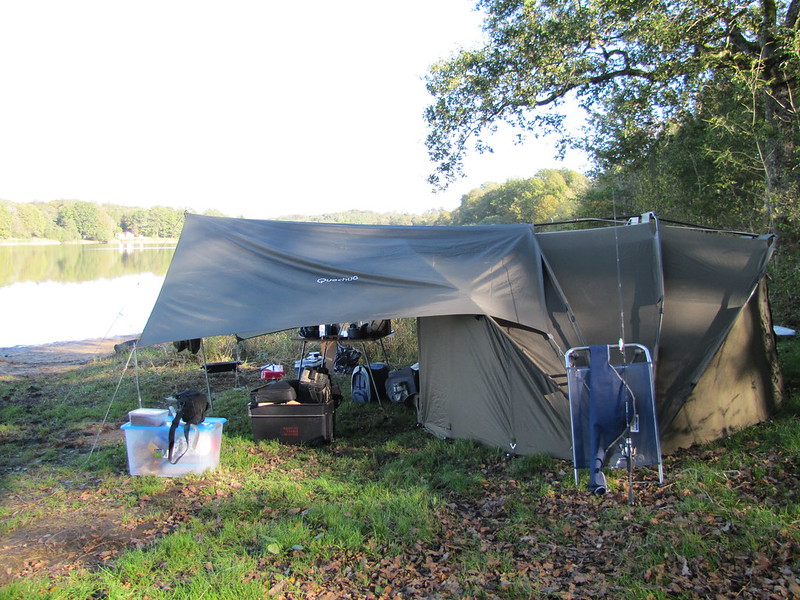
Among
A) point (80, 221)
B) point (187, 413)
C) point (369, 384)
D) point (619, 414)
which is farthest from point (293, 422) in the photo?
point (80, 221)

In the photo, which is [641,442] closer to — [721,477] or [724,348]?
[721,477]

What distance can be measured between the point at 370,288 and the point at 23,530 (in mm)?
2907

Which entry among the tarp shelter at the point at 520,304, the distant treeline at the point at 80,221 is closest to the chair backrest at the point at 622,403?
the tarp shelter at the point at 520,304

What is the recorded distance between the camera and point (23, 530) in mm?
3543

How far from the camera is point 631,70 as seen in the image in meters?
9.26

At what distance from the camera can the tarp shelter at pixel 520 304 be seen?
4555 millimetres

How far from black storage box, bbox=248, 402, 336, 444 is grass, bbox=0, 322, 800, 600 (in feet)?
0.38

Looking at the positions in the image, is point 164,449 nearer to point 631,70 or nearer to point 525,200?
point 631,70

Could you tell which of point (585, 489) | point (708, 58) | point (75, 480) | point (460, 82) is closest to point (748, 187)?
point (708, 58)

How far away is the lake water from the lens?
661 inches

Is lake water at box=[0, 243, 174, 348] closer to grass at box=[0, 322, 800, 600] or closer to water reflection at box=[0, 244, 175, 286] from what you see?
water reflection at box=[0, 244, 175, 286]

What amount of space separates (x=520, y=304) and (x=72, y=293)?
27400mm

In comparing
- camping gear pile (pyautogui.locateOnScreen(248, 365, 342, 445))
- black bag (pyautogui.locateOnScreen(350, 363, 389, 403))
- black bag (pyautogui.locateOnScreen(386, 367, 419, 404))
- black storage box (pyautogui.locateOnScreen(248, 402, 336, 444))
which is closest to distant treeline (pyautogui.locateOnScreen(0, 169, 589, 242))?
black bag (pyautogui.locateOnScreen(350, 363, 389, 403))

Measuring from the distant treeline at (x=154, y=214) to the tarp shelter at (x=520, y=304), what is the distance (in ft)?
94.6
